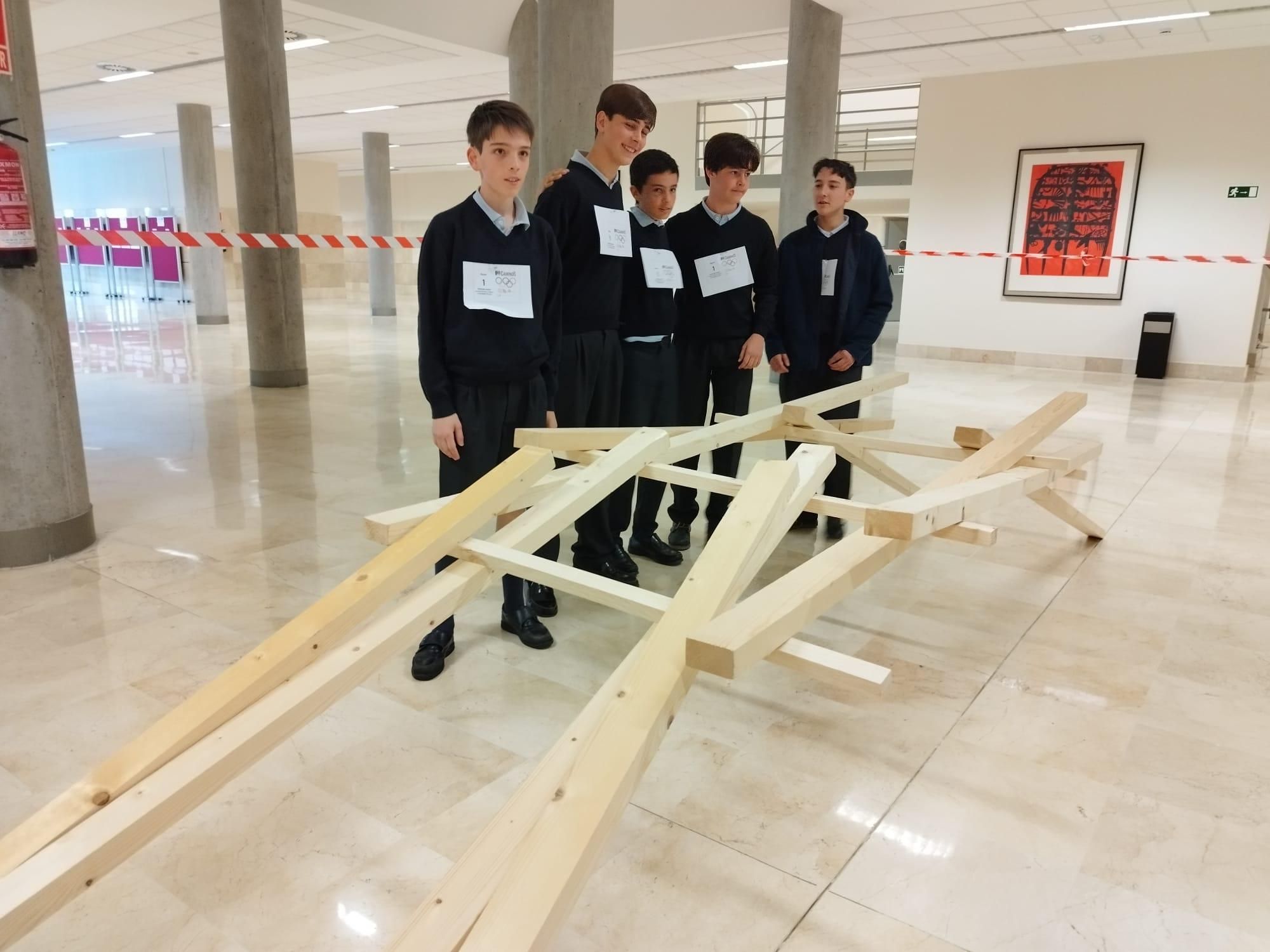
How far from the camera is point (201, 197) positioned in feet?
45.8

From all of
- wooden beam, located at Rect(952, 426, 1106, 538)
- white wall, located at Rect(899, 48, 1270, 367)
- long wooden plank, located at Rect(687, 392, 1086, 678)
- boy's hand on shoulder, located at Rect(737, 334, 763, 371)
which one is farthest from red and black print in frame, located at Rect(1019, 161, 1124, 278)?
long wooden plank, located at Rect(687, 392, 1086, 678)

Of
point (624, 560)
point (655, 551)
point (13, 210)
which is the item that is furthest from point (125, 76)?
point (624, 560)

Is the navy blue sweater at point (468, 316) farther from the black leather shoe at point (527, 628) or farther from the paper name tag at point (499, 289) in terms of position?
the black leather shoe at point (527, 628)

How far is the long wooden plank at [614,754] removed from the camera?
1071 millimetres

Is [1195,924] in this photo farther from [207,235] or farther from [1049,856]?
[207,235]

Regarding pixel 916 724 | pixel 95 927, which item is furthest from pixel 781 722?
pixel 95 927

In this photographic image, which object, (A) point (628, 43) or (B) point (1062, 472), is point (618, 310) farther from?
(A) point (628, 43)

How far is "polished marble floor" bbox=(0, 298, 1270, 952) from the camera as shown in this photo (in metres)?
1.57

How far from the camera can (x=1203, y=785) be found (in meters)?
2.00

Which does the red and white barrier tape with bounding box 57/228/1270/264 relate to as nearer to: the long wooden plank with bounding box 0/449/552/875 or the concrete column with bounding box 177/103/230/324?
the long wooden plank with bounding box 0/449/552/875

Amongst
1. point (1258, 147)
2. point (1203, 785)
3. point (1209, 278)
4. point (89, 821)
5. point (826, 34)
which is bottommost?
point (1203, 785)

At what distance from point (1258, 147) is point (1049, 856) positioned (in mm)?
9759

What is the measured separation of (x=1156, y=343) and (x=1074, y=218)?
5.35ft

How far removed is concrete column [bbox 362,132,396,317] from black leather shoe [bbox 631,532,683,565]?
41.1 ft
